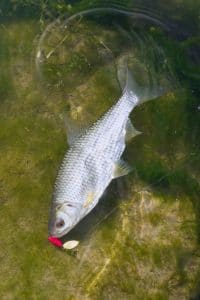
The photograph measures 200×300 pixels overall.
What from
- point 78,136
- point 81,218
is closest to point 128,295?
point 81,218

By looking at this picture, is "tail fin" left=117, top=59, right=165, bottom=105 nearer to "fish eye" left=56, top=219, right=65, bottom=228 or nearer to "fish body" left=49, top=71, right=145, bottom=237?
"fish body" left=49, top=71, right=145, bottom=237

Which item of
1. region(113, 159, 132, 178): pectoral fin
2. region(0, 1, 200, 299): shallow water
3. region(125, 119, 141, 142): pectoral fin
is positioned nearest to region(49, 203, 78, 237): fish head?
region(0, 1, 200, 299): shallow water

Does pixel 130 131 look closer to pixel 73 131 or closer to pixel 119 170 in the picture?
pixel 119 170

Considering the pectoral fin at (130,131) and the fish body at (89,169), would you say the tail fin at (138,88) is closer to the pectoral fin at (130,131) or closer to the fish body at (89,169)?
the fish body at (89,169)

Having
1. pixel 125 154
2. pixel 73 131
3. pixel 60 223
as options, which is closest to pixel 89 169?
pixel 73 131

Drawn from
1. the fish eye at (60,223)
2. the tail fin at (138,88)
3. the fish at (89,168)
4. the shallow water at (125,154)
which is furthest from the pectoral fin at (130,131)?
the fish eye at (60,223)

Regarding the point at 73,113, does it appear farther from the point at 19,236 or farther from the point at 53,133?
the point at 19,236
